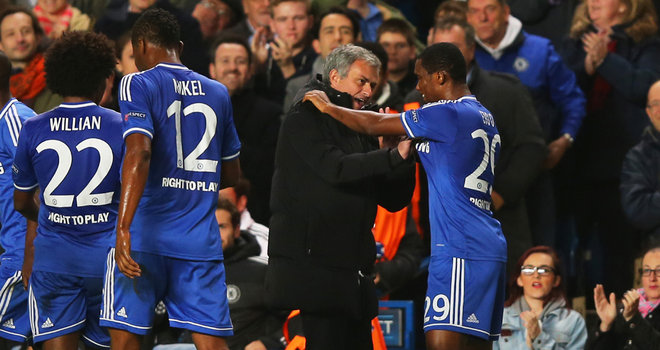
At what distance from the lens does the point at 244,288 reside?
8.22 metres

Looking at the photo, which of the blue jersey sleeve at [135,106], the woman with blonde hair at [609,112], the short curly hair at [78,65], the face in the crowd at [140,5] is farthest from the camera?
the face in the crowd at [140,5]

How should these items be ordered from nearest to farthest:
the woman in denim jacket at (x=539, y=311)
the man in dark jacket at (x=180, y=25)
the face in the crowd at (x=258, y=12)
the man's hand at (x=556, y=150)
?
the woman in denim jacket at (x=539, y=311) < the man's hand at (x=556, y=150) < the man in dark jacket at (x=180, y=25) < the face in the crowd at (x=258, y=12)

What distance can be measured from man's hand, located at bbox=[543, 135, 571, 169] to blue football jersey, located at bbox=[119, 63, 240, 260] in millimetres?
3932

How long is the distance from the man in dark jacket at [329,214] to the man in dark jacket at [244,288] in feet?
7.18

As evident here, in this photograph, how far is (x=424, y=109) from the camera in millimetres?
6000

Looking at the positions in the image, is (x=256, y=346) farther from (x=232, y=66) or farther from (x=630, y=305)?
(x=232, y=66)

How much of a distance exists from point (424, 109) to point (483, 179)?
1.63 feet

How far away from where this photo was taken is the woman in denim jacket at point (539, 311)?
779 centimetres

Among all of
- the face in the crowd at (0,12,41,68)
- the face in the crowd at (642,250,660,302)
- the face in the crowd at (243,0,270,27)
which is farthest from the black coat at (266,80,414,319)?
the face in the crowd at (243,0,270,27)

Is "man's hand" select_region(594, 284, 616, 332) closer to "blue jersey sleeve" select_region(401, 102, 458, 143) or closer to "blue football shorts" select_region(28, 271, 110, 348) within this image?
"blue jersey sleeve" select_region(401, 102, 458, 143)

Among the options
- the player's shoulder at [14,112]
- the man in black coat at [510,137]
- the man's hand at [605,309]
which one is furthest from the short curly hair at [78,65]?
the man's hand at [605,309]

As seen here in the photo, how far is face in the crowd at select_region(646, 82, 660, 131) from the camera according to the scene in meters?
8.77

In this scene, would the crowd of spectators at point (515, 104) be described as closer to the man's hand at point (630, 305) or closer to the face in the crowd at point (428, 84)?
the man's hand at point (630, 305)

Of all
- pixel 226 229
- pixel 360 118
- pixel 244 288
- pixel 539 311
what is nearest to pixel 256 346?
pixel 244 288
